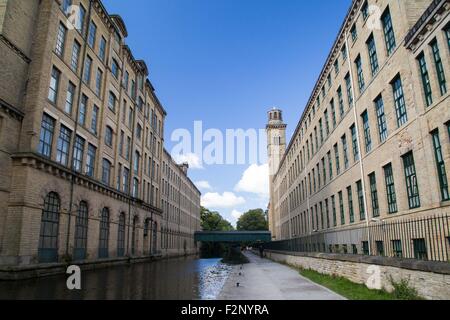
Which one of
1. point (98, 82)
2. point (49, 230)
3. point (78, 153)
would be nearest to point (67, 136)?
point (78, 153)

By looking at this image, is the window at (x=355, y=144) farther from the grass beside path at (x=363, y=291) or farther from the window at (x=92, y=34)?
the window at (x=92, y=34)

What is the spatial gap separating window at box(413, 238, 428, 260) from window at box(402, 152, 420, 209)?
4.71ft

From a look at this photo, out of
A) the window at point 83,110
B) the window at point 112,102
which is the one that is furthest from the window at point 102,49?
the window at point 83,110

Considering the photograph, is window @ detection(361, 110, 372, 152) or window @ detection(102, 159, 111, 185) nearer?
window @ detection(361, 110, 372, 152)

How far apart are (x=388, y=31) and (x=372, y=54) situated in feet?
6.82

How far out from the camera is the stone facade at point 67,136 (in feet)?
59.2

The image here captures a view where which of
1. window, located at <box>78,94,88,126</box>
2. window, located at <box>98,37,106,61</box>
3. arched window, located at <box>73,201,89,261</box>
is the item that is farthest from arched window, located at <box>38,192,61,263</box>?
window, located at <box>98,37,106,61</box>

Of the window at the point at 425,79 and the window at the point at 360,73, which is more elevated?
the window at the point at 360,73

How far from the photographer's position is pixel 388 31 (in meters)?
16.7

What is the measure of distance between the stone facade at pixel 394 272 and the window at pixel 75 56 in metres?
20.8

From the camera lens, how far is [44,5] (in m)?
21.2

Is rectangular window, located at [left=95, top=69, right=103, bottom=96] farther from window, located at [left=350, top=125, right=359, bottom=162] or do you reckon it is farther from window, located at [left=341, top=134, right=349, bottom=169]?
window, located at [left=350, top=125, right=359, bottom=162]

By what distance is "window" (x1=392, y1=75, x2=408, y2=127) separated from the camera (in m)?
15.1
